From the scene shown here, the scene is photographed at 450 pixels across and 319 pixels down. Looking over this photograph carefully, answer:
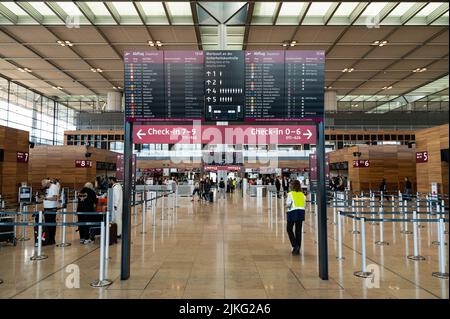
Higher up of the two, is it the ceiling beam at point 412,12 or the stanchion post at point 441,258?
the ceiling beam at point 412,12

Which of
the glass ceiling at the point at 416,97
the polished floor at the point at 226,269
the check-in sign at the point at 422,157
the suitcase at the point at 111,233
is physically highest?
the glass ceiling at the point at 416,97

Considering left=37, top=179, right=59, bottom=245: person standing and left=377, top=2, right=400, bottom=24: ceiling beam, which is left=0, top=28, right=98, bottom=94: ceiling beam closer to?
left=37, top=179, right=59, bottom=245: person standing

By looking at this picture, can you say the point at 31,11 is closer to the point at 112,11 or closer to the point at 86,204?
the point at 112,11

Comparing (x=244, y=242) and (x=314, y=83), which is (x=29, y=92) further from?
(x=314, y=83)

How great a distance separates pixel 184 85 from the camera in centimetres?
569

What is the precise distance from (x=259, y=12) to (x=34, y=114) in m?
31.5

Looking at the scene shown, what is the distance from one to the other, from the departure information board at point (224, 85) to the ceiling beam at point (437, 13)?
1589cm

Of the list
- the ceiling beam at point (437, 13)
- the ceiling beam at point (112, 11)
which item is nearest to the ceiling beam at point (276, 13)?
the ceiling beam at point (437, 13)

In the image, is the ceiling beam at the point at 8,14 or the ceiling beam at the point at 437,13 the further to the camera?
the ceiling beam at the point at 8,14

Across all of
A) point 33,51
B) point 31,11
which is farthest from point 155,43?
point 33,51

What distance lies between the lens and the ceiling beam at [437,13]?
52.7 feet

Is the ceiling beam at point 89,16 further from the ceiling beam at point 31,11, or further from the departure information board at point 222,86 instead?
the departure information board at point 222,86

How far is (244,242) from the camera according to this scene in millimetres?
9102
